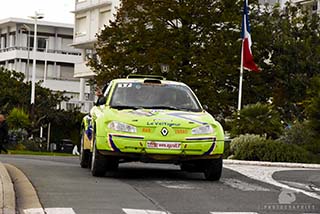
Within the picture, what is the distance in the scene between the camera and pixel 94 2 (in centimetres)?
6312

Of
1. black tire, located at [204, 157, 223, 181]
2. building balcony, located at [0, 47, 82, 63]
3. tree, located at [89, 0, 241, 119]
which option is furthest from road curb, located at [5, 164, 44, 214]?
building balcony, located at [0, 47, 82, 63]

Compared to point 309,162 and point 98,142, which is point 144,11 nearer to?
point 309,162

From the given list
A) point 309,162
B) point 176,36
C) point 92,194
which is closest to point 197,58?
point 176,36

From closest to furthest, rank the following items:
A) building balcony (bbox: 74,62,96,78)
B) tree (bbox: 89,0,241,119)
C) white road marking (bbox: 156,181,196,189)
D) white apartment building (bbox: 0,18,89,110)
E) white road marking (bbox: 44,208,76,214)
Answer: white road marking (bbox: 44,208,76,214), white road marking (bbox: 156,181,196,189), tree (bbox: 89,0,241,119), building balcony (bbox: 74,62,96,78), white apartment building (bbox: 0,18,89,110)

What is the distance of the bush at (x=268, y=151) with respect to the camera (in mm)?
20422

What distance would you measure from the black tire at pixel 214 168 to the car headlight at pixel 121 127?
1397 mm

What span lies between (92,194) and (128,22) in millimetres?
26971

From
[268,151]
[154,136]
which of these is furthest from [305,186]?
[268,151]

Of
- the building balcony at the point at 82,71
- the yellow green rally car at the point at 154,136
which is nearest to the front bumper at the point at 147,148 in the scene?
the yellow green rally car at the point at 154,136

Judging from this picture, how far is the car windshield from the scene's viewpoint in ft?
44.9

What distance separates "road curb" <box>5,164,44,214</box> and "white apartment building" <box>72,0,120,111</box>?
48.1m

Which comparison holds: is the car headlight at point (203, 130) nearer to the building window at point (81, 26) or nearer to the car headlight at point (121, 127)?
the car headlight at point (121, 127)

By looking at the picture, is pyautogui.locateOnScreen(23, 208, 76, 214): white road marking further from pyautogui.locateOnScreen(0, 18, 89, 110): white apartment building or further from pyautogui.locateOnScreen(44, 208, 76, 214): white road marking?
pyautogui.locateOnScreen(0, 18, 89, 110): white apartment building

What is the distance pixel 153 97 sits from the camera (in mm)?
13930
